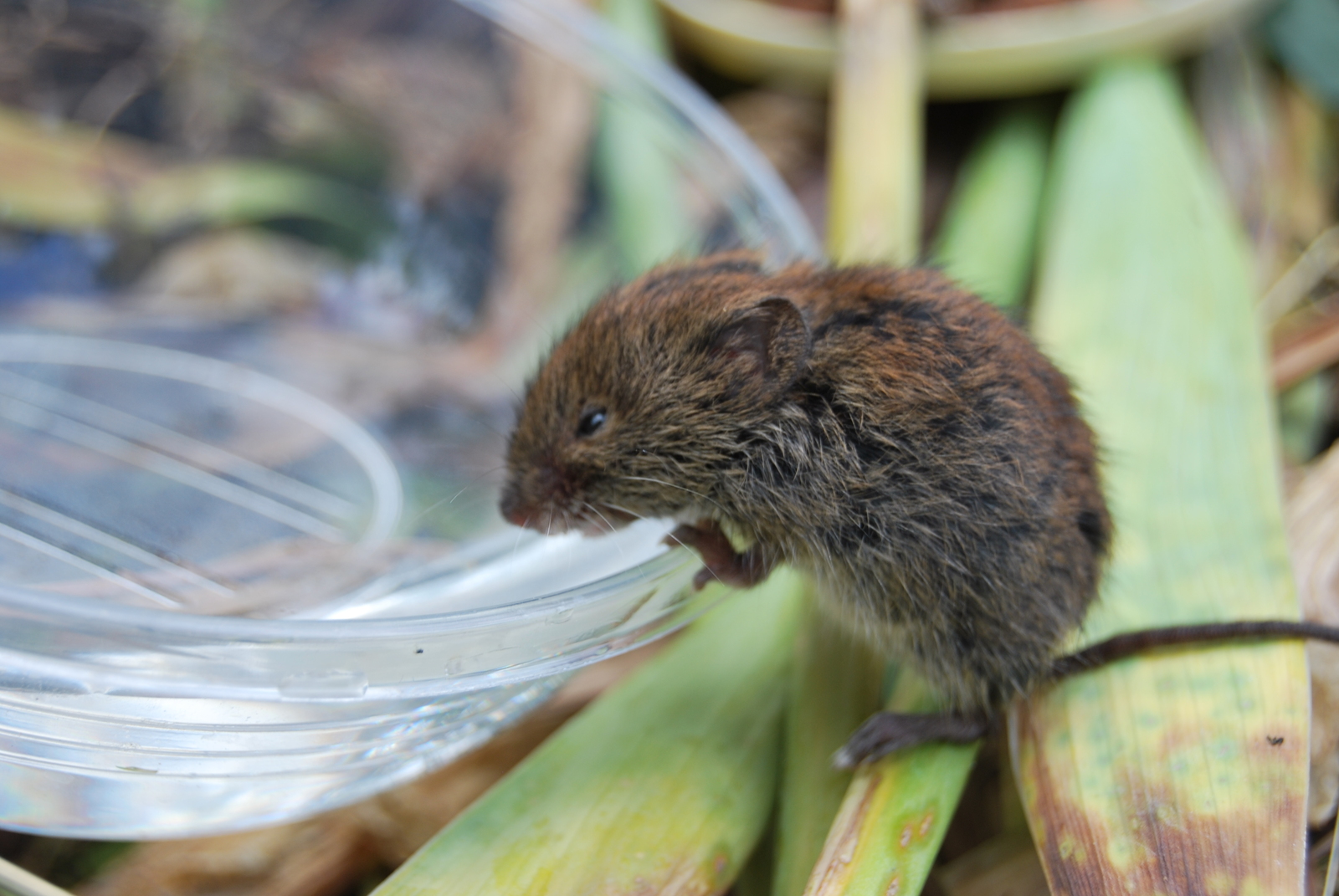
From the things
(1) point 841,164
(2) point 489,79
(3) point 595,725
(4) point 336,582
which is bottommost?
(3) point 595,725

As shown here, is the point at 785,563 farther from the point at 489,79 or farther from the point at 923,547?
the point at 489,79

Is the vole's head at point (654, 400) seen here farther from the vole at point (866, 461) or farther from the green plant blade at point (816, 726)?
the green plant blade at point (816, 726)

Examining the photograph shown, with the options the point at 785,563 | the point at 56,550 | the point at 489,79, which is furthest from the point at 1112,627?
the point at 489,79

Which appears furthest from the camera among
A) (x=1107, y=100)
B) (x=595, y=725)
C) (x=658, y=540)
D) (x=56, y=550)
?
(x=1107, y=100)

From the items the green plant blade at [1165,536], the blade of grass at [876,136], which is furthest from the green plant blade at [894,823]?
the blade of grass at [876,136]

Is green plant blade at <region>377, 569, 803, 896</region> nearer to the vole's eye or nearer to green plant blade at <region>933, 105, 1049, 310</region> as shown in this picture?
the vole's eye

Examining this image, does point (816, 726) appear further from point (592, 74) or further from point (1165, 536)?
point (592, 74)

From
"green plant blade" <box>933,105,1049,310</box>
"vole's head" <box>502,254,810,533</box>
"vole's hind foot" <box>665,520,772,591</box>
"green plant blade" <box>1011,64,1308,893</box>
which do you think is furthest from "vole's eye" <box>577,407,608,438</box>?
"green plant blade" <box>933,105,1049,310</box>

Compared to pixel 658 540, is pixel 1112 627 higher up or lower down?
lower down
